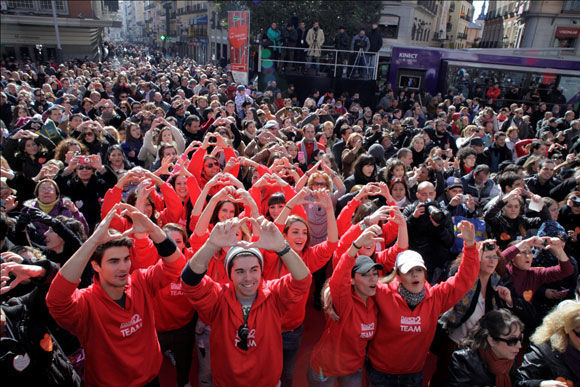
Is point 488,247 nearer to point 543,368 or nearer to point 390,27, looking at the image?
point 543,368

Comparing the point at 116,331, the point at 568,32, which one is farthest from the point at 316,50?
the point at 568,32

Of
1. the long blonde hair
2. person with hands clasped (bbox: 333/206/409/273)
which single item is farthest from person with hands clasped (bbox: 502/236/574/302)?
person with hands clasped (bbox: 333/206/409/273)

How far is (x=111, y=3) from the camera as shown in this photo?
38.5 metres

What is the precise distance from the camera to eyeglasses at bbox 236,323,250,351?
246 cm

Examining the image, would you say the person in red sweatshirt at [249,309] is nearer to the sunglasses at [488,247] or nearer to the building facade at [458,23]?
the sunglasses at [488,247]

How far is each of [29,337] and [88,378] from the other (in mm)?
543

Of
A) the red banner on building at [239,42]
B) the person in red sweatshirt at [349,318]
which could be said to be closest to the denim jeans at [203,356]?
the person in red sweatshirt at [349,318]

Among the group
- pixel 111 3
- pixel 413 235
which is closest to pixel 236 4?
pixel 413 235

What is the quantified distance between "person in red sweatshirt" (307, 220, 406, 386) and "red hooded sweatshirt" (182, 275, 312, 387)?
0.33 metres

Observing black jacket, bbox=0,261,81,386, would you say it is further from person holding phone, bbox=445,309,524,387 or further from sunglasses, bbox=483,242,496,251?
sunglasses, bbox=483,242,496,251

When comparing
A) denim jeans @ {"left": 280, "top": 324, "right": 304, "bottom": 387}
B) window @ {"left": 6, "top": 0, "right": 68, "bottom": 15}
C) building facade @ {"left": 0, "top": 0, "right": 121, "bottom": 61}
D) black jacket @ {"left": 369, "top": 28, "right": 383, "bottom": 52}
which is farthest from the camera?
window @ {"left": 6, "top": 0, "right": 68, "bottom": 15}

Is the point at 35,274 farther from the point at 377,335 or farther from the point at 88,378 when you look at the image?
the point at 377,335

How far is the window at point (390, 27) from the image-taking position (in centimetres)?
2840

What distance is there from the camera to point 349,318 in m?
2.76
